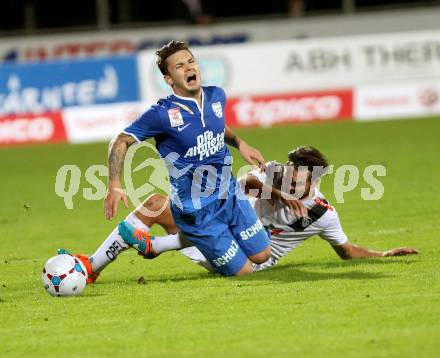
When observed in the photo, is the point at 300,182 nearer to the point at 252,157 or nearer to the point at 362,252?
the point at 252,157

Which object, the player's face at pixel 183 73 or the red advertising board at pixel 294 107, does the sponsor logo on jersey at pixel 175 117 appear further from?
the red advertising board at pixel 294 107

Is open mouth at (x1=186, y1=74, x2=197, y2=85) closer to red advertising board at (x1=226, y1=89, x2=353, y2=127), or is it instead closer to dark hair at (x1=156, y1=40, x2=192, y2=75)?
dark hair at (x1=156, y1=40, x2=192, y2=75)

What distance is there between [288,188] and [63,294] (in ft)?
6.98

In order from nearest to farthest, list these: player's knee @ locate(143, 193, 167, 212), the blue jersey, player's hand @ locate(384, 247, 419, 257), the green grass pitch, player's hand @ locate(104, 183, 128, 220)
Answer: the green grass pitch
player's hand @ locate(104, 183, 128, 220)
the blue jersey
player's knee @ locate(143, 193, 167, 212)
player's hand @ locate(384, 247, 419, 257)

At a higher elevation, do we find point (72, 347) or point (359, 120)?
point (72, 347)

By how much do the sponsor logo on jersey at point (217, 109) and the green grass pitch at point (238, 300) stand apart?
1.37 metres

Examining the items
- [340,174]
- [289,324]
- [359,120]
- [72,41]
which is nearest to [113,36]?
[72,41]

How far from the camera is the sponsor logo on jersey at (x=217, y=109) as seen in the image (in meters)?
8.70

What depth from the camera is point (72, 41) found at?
26594mm

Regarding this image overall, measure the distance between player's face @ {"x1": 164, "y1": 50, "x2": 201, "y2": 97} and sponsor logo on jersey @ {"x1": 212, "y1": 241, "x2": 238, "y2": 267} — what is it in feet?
4.36

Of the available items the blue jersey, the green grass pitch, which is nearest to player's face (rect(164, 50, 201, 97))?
the blue jersey

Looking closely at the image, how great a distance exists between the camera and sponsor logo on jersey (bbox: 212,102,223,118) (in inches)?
342

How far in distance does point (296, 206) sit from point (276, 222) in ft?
1.94

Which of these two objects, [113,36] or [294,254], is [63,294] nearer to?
[294,254]
